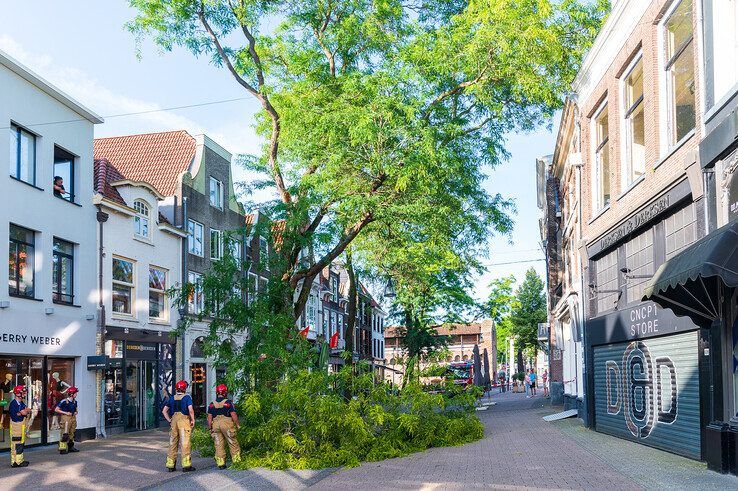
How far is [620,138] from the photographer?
17609mm

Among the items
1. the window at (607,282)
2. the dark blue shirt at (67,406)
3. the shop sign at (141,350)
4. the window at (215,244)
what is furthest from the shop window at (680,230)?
the window at (215,244)

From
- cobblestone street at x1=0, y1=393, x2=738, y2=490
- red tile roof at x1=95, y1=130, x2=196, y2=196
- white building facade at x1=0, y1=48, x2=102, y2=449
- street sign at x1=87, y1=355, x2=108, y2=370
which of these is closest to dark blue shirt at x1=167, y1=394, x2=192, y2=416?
cobblestone street at x1=0, y1=393, x2=738, y2=490

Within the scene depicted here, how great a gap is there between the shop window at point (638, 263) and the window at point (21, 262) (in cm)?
1432

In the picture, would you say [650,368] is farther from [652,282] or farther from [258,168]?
[258,168]

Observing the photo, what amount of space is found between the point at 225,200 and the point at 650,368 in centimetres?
2281

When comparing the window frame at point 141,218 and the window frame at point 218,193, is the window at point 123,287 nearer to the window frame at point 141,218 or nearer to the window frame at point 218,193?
the window frame at point 141,218

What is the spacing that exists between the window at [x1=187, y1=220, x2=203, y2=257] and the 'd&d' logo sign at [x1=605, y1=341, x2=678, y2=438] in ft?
58.0

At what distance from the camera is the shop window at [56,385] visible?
21.2 m

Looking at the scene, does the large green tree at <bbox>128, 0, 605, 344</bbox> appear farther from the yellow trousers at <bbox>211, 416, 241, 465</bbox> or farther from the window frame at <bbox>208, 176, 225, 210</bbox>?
the window frame at <bbox>208, 176, 225, 210</bbox>

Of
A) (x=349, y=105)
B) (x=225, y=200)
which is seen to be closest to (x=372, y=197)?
(x=349, y=105)

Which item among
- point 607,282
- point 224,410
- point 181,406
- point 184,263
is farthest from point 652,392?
point 184,263

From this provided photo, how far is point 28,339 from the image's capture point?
66.9ft

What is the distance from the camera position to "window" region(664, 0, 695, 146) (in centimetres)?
1313

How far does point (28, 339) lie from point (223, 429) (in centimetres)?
867
